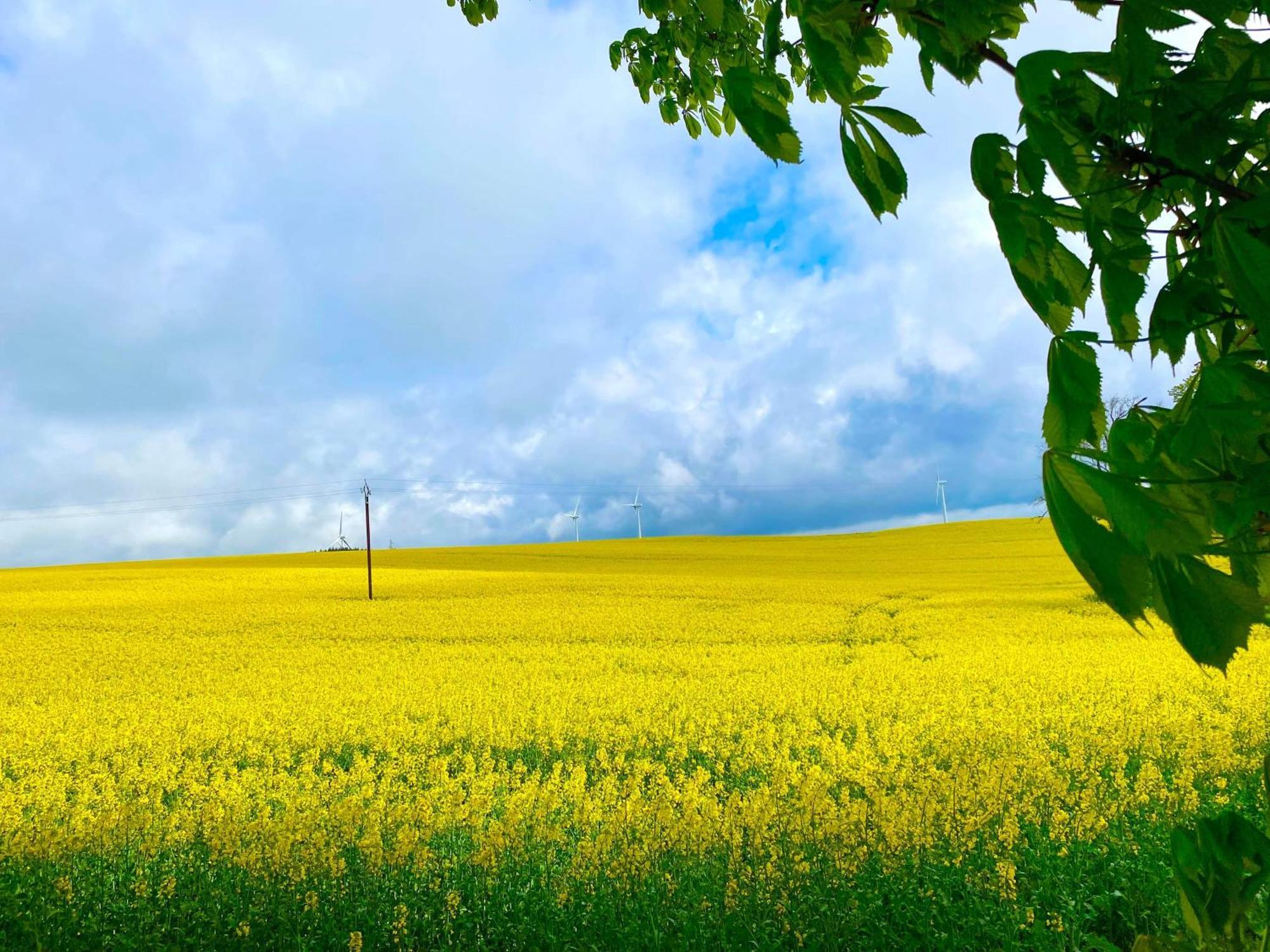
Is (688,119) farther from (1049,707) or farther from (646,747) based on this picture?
(1049,707)

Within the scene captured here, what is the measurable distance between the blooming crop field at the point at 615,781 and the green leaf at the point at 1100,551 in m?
→ 1.04

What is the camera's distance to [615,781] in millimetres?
7574

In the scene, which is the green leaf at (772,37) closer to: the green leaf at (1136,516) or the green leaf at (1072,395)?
the green leaf at (1072,395)

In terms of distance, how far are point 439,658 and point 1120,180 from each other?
60.5ft

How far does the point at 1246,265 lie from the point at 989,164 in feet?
0.79

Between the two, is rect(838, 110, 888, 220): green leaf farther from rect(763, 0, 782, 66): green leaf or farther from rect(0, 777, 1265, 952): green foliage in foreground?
rect(0, 777, 1265, 952): green foliage in foreground

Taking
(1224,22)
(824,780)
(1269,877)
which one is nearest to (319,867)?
(824,780)

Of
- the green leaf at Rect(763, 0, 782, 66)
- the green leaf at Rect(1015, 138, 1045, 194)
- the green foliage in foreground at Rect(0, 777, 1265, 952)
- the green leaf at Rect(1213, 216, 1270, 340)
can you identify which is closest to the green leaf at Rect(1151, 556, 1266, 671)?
the green leaf at Rect(1213, 216, 1270, 340)

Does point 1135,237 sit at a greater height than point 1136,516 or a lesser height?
greater

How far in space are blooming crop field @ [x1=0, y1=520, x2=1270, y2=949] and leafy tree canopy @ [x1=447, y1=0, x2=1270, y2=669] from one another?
0.89m

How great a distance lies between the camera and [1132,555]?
1.91 ft

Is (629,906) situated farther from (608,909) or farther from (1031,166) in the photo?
(1031,166)

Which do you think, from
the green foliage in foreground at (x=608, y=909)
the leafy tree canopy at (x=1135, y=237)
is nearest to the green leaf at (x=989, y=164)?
the leafy tree canopy at (x=1135, y=237)

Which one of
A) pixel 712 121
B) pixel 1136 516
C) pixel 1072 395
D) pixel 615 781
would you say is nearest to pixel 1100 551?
pixel 1136 516
